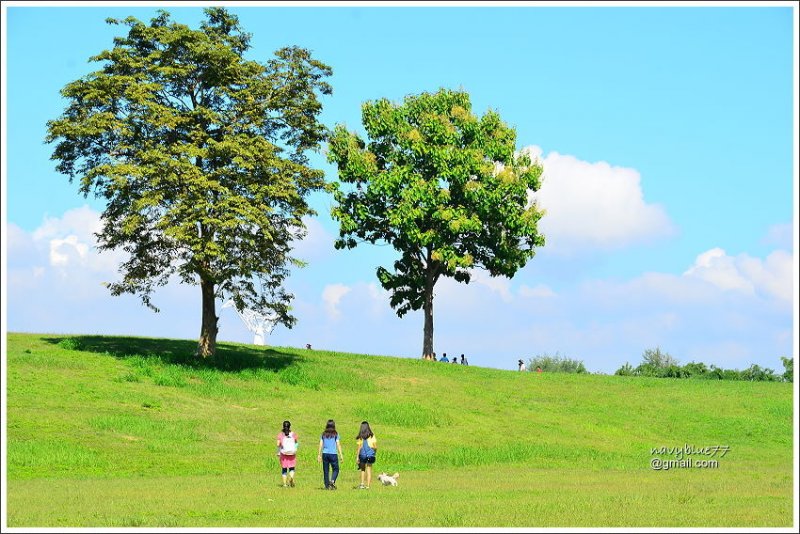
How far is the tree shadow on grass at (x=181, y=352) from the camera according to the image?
59438 mm

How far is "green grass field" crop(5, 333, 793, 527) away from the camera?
25.1 meters

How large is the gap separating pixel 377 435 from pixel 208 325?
1676cm

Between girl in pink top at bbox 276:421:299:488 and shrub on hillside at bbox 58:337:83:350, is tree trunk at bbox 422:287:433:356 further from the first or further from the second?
girl in pink top at bbox 276:421:299:488

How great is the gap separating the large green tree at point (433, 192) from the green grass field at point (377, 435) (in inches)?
284

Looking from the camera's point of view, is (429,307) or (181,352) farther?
(429,307)

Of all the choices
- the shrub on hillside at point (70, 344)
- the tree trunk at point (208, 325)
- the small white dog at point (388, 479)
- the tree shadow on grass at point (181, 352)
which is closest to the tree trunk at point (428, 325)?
the tree shadow on grass at point (181, 352)

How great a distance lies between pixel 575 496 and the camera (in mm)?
28875

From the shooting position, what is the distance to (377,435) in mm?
47875

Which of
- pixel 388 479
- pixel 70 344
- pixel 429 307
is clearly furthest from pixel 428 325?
pixel 388 479

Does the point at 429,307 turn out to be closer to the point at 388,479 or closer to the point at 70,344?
the point at 70,344

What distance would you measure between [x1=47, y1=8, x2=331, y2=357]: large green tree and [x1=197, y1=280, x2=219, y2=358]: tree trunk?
63 mm

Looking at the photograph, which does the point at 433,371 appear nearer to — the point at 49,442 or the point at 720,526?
the point at 49,442

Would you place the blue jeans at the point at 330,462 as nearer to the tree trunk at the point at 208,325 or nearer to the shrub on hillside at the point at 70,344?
the tree trunk at the point at 208,325

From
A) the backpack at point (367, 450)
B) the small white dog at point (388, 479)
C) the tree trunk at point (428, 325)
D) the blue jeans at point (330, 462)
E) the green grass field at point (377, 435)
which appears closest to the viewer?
the green grass field at point (377, 435)
